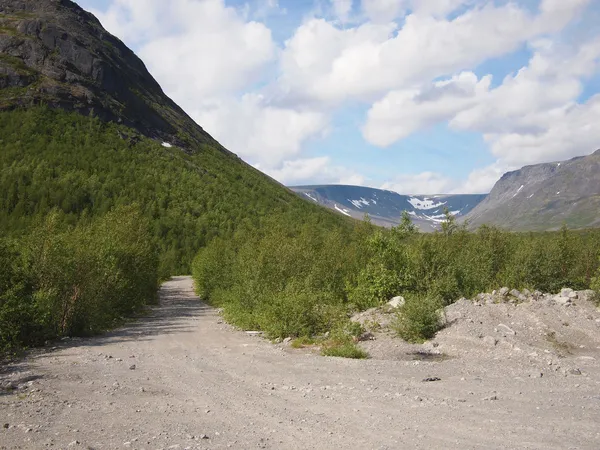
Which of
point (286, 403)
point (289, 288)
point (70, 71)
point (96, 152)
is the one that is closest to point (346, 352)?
point (286, 403)

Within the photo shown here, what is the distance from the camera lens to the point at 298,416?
10.4 meters

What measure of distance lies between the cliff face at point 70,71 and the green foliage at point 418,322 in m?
117

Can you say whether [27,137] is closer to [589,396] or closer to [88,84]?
[88,84]

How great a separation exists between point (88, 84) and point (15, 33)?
26.4 meters

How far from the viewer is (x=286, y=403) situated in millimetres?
11523

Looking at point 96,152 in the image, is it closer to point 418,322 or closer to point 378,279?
point 378,279

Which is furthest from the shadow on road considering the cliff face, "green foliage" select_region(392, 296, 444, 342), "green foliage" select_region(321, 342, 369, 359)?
the cliff face

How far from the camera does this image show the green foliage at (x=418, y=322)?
19931mm

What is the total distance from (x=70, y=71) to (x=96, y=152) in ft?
116

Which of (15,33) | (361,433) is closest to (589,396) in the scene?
(361,433)

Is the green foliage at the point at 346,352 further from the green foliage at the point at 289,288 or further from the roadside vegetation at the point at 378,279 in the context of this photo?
the green foliage at the point at 289,288

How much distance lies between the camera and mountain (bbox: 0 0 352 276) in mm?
90125

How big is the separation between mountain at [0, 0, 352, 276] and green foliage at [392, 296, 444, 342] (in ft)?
196

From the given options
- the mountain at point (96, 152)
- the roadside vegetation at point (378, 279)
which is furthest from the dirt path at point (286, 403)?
the mountain at point (96, 152)
